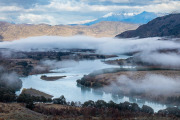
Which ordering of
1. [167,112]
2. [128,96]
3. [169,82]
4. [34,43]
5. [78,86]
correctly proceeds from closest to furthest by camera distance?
[167,112], [128,96], [169,82], [78,86], [34,43]

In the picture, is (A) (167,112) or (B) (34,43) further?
(B) (34,43)

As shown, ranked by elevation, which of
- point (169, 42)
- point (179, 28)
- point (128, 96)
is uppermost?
point (179, 28)

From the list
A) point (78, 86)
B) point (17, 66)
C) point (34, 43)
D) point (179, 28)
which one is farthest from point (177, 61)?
point (34, 43)

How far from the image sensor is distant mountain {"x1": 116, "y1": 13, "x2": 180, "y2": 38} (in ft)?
484

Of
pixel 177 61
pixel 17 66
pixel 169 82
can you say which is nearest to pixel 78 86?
pixel 169 82

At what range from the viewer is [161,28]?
157 metres

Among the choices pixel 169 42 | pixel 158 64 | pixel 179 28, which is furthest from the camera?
pixel 179 28

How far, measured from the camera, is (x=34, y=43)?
19500 cm

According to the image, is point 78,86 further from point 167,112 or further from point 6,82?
→ point 167,112

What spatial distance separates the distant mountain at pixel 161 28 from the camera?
484 ft

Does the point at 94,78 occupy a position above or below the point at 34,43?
below

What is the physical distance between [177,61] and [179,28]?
64.6m

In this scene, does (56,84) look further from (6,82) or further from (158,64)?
(158,64)

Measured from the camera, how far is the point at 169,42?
116m
